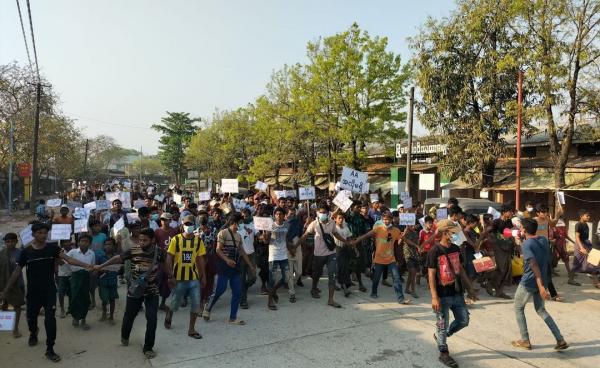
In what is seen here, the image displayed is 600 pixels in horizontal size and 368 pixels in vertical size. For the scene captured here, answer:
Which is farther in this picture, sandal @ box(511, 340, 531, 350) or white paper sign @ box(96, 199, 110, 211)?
white paper sign @ box(96, 199, 110, 211)

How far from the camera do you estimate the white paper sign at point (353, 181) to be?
1113cm

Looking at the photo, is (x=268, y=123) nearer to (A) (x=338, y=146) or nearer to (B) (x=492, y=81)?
(A) (x=338, y=146)

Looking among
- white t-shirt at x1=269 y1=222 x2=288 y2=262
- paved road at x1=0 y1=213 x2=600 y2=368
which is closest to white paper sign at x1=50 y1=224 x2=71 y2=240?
paved road at x1=0 y1=213 x2=600 y2=368

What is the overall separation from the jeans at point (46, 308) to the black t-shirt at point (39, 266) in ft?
0.18

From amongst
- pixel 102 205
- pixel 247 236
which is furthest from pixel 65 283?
pixel 102 205

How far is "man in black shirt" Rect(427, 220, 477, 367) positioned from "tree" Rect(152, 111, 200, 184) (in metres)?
60.9

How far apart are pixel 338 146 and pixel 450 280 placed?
18744 millimetres

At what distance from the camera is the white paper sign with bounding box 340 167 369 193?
11.1m

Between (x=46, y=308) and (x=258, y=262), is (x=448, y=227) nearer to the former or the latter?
(x=258, y=262)

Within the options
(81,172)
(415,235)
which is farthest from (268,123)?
(81,172)

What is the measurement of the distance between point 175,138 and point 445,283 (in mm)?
62291

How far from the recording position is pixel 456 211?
8.09 metres

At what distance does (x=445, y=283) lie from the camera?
17.1ft

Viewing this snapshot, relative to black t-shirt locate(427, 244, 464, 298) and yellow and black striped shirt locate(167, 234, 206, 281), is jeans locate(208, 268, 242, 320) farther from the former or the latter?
black t-shirt locate(427, 244, 464, 298)
